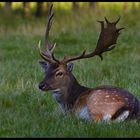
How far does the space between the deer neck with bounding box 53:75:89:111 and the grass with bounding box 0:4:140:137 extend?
0.55 feet

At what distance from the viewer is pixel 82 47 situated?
47.0 ft

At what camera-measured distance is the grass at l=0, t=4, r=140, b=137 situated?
6918 millimetres

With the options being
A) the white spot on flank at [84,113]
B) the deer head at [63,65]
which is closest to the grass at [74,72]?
the white spot on flank at [84,113]

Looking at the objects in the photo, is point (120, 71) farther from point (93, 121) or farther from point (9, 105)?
point (93, 121)

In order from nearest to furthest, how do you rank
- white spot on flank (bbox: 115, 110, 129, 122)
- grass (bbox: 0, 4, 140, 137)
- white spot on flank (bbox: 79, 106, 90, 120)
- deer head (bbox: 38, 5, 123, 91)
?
grass (bbox: 0, 4, 140, 137) < white spot on flank (bbox: 115, 110, 129, 122) < white spot on flank (bbox: 79, 106, 90, 120) < deer head (bbox: 38, 5, 123, 91)

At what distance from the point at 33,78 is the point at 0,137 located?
3639 millimetres

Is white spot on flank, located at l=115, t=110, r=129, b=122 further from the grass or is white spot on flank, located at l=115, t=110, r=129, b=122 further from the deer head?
the deer head

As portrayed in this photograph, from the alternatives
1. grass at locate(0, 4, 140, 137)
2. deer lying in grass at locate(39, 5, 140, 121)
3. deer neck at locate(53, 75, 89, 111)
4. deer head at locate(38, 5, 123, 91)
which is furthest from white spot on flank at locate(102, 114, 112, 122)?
deer head at locate(38, 5, 123, 91)

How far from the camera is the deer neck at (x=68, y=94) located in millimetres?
7816

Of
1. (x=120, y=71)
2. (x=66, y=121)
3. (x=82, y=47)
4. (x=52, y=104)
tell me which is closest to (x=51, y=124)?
(x=66, y=121)

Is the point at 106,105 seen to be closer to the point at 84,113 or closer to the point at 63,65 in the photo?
the point at 84,113

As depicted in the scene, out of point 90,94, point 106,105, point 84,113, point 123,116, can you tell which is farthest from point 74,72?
point 123,116

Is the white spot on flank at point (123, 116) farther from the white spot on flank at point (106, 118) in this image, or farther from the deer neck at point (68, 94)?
the deer neck at point (68, 94)

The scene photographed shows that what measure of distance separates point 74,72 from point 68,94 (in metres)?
2.94
